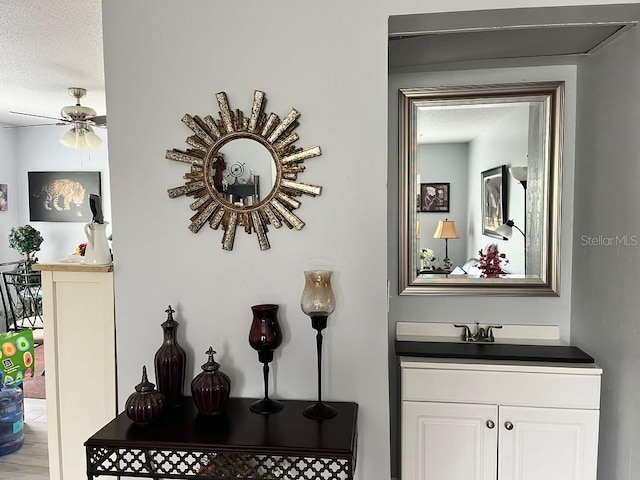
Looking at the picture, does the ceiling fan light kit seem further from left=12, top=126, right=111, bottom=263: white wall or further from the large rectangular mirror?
the large rectangular mirror

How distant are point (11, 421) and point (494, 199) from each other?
3.19 m

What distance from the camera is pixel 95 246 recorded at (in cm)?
200

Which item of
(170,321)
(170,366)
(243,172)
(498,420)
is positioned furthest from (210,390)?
(498,420)

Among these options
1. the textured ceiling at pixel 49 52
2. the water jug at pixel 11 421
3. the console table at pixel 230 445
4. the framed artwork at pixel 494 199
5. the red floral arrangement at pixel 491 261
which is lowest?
the water jug at pixel 11 421

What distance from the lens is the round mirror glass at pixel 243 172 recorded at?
1734 millimetres

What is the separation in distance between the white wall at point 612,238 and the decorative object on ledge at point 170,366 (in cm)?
169

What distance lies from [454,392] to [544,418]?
1.23 feet

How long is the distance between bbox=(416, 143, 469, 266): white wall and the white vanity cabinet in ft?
1.90

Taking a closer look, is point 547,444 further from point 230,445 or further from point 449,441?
point 230,445

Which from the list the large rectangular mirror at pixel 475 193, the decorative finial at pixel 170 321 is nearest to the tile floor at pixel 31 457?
the decorative finial at pixel 170 321

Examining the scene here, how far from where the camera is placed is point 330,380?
5.79 feet

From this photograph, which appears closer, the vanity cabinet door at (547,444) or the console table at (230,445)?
the console table at (230,445)

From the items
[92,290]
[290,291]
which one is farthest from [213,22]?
[92,290]

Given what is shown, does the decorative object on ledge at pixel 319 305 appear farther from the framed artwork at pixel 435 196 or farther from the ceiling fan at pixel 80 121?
the ceiling fan at pixel 80 121
